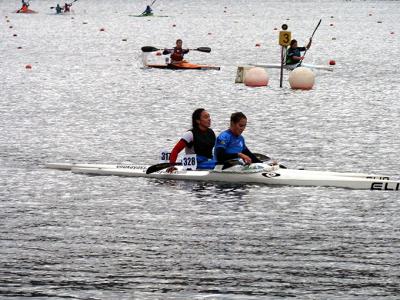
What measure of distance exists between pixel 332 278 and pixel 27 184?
841cm

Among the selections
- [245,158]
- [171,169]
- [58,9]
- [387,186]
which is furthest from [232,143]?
[58,9]

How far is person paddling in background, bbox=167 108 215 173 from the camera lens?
67.9ft

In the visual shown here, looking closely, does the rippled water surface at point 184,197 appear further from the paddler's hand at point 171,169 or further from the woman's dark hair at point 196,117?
the woman's dark hair at point 196,117

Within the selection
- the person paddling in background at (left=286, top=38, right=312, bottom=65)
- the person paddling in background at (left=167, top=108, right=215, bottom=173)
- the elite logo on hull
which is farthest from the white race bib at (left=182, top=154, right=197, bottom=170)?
the person paddling in background at (left=286, top=38, right=312, bottom=65)

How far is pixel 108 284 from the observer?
13.2m

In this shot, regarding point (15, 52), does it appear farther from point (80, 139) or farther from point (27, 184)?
point (27, 184)

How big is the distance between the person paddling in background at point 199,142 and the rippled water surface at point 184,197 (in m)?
0.65

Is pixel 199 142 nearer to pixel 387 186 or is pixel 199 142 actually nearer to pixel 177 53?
pixel 387 186

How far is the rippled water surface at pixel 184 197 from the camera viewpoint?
44.6ft

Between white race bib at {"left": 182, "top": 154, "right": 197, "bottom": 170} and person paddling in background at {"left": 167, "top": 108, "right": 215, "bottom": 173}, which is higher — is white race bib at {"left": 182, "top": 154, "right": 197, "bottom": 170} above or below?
below

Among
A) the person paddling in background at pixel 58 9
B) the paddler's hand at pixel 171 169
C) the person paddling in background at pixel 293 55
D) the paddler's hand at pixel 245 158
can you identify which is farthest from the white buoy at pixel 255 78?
the person paddling in background at pixel 58 9

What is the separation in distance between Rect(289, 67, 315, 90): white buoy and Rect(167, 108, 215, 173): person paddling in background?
17.2 m

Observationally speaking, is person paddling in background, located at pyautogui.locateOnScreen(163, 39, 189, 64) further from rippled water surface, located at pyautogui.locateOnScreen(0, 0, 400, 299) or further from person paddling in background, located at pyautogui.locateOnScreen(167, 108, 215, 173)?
person paddling in background, located at pyautogui.locateOnScreen(167, 108, 215, 173)

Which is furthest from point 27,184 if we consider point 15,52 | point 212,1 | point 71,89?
point 212,1
